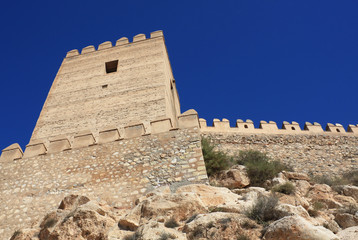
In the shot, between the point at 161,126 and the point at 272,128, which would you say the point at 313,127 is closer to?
the point at 272,128

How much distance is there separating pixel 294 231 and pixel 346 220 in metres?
1.94

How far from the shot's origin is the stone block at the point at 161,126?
778 cm

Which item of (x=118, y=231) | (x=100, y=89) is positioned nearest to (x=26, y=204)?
(x=118, y=231)

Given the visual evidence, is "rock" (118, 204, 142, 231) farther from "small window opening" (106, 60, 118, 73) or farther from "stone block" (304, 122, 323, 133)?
"stone block" (304, 122, 323, 133)

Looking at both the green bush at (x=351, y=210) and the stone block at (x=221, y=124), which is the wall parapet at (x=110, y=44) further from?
the green bush at (x=351, y=210)

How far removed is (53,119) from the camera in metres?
11.0

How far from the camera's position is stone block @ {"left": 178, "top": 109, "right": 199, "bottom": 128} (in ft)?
25.3

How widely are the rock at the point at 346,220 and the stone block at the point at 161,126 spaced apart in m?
4.14

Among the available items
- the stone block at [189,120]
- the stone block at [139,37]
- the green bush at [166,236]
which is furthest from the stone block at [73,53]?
the green bush at [166,236]

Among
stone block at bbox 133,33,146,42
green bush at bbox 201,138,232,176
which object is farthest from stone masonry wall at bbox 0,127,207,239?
stone block at bbox 133,33,146,42

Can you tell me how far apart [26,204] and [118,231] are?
3.60 m

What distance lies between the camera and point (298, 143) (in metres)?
14.3

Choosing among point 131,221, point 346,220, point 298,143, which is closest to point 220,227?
point 131,221

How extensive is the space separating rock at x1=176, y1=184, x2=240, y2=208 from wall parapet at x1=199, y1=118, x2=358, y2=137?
892cm
